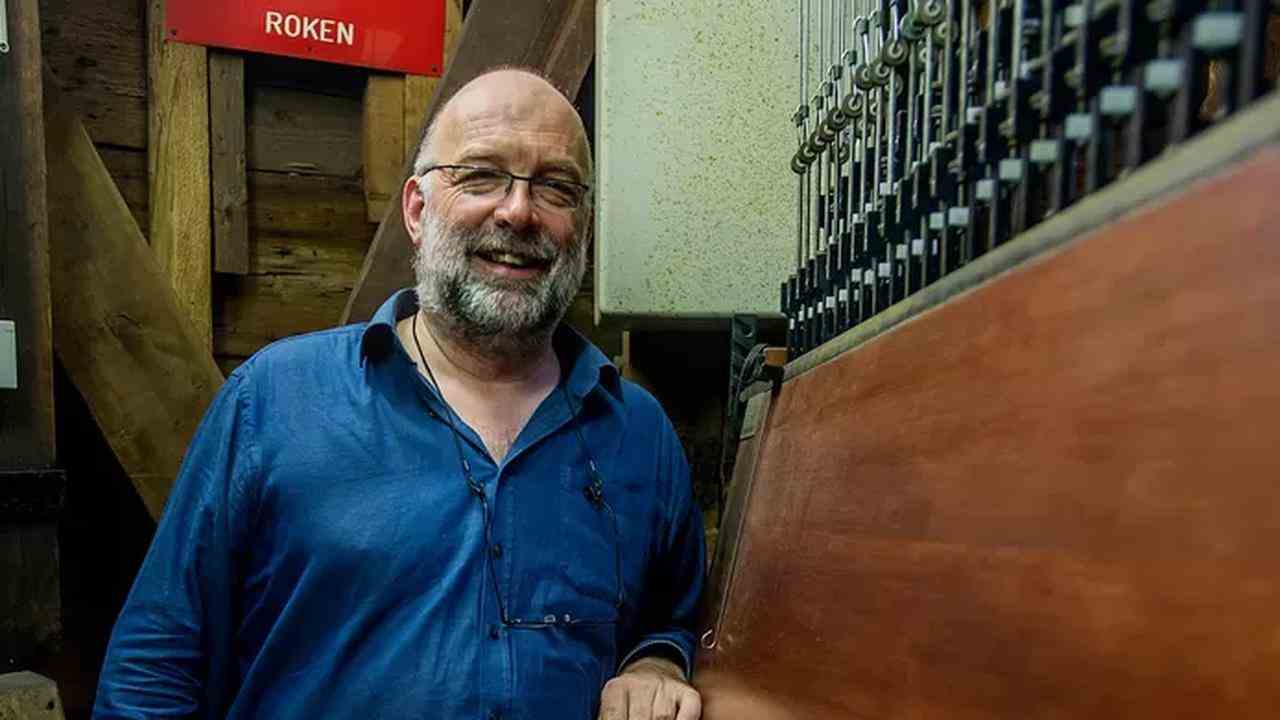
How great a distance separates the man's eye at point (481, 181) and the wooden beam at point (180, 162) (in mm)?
949

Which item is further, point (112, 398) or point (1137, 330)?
point (112, 398)

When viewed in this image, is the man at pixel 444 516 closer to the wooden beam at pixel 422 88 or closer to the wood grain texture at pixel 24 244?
the wood grain texture at pixel 24 244

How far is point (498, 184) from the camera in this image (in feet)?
4.64

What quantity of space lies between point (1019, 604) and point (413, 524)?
32.9 inches

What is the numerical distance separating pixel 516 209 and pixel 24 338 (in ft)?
2.77

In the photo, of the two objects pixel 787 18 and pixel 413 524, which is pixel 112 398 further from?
pixel 787 18

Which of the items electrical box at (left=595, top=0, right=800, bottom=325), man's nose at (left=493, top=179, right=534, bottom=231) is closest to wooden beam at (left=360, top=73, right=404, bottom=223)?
electrical box at (left=595, top=0, right=800, bottom=325)

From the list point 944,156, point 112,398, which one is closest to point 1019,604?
point 944,156

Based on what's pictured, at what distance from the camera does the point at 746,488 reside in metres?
1.27

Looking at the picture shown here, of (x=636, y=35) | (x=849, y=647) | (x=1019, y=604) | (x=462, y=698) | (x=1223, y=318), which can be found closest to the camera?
(x=1223, y=318)

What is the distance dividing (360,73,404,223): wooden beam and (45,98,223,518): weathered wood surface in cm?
50

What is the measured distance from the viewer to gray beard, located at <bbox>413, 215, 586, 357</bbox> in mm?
1411

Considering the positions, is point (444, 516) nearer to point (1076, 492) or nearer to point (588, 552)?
point (588, 552)

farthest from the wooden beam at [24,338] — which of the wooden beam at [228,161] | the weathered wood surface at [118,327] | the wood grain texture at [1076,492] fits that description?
the wood grain texture at [1076,492]
